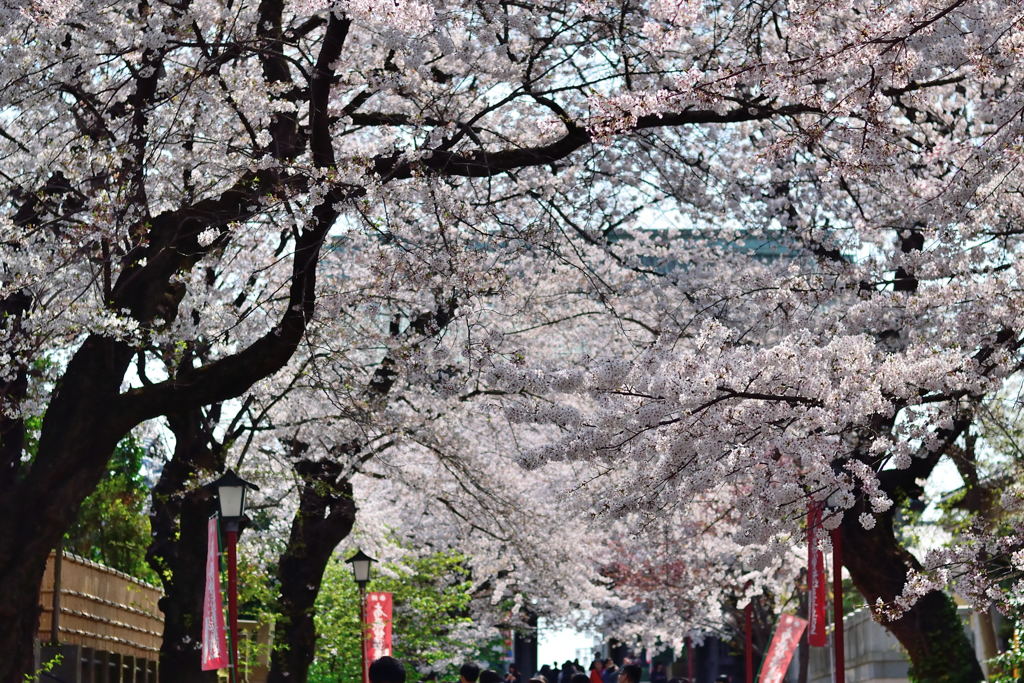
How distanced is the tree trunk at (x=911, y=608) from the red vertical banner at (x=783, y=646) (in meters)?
0.89

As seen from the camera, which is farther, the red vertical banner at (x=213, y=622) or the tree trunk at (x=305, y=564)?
the tree trunk at (x=305, y=564)

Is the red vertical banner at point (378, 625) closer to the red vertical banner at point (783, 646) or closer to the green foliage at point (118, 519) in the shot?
the red vertical banner at point (783, 646)

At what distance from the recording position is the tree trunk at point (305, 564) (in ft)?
62.0

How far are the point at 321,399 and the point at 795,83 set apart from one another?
1005 cm

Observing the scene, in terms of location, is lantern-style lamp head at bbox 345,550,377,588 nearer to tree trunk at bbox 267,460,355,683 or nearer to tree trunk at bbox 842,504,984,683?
tree trunk at bbox 267,460,355,683

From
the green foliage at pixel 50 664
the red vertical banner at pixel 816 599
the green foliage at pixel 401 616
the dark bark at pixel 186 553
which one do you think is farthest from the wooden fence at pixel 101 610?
the red vertical banner at pixel 816 599

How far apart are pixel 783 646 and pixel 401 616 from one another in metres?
15.1

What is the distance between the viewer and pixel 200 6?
36.2 ft

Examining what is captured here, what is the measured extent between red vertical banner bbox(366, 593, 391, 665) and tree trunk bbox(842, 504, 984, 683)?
6938 millimetres

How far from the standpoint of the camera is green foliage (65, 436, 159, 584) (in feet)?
79.9

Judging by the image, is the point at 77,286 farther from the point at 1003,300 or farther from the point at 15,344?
the point at 1003,300

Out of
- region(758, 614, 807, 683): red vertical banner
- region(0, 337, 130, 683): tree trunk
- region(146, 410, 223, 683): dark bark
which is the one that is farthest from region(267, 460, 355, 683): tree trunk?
region(0, 337, 130, 683): tree trunk

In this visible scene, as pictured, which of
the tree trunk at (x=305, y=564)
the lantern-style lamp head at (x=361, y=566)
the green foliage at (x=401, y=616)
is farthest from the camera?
the green foliage at (x=401, y=616)

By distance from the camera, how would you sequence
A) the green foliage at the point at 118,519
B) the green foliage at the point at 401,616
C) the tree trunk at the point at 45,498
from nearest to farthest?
the tree trunk at the point at 45,498
the green foliage at the point at 118,519
the green foliage at the point at 401,616
